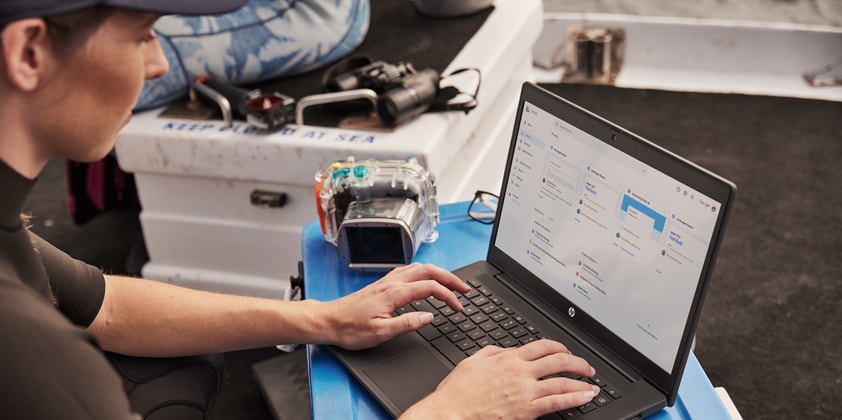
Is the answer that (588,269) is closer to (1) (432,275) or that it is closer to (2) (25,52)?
(1) (432,275)

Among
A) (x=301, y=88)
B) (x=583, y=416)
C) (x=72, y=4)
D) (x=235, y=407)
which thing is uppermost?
(x=72, y=4)

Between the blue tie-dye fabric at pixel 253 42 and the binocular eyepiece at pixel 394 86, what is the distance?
0.58 ft

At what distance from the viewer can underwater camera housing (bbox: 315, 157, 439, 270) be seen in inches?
46.8

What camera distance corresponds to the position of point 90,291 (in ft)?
3.45

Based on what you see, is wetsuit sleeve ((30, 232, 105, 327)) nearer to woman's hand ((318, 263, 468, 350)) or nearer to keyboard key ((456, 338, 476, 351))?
woman's hand ((318, 263, 468, 350))

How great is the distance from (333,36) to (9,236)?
53.3 inches

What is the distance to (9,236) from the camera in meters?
0.79

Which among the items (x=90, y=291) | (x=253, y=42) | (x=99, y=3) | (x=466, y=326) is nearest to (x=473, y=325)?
(x=466, y=326)

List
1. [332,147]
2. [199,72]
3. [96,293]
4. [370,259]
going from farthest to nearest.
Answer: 1. [199,72]
2. [332,147]
3. [370,259]
4. [96,293]

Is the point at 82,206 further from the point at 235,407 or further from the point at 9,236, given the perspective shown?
the point at 9,236

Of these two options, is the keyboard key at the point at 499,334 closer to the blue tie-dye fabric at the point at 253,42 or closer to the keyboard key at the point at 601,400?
the keyboard key at the point at 601,400

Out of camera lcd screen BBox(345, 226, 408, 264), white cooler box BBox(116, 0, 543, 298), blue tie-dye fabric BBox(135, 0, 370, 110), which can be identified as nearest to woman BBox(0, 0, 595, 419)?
camera lcd screen BBox(345, 226, 408, 264)

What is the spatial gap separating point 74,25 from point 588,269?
1.90 feet

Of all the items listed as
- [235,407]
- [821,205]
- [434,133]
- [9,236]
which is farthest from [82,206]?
[821,205]
